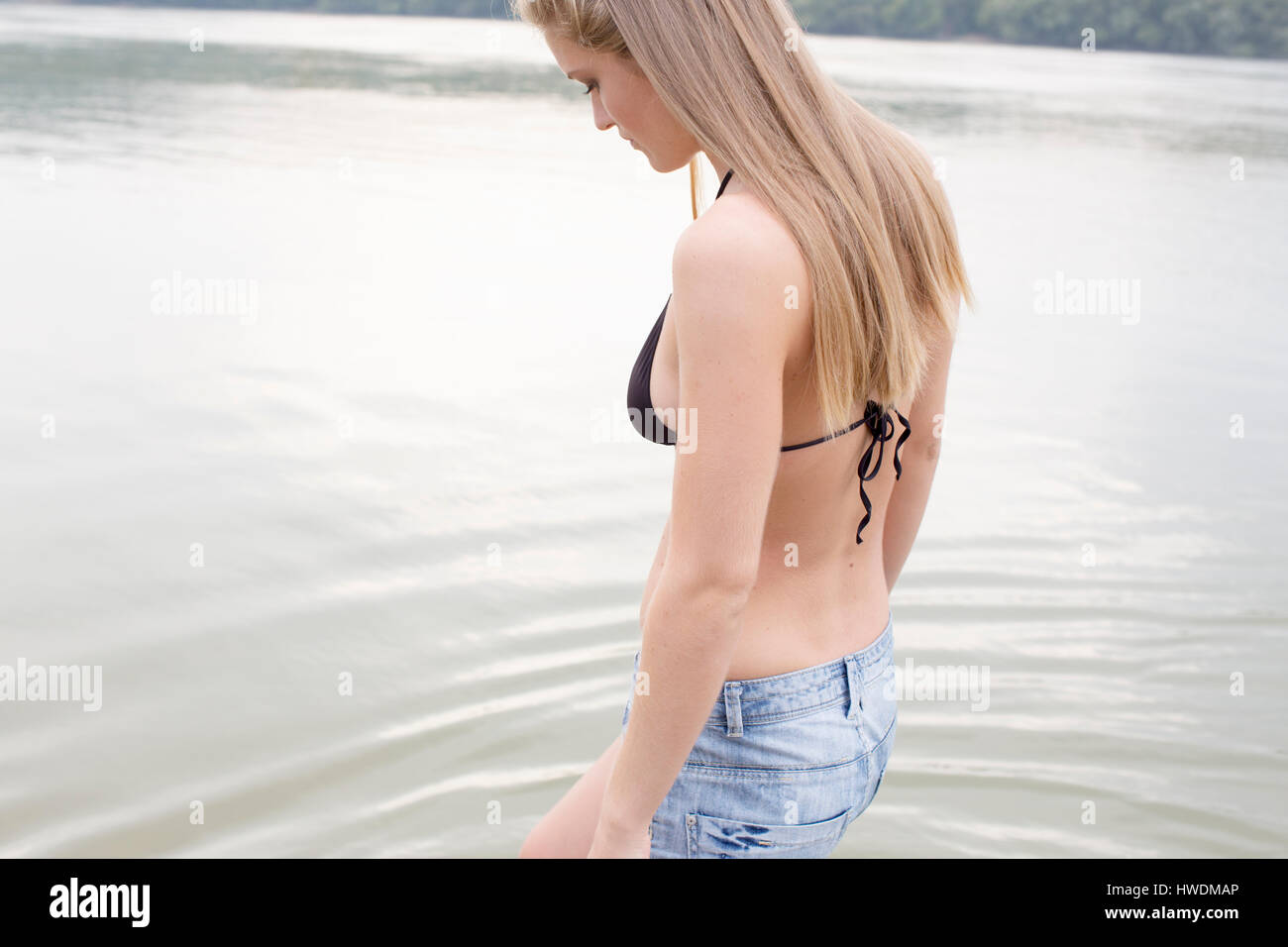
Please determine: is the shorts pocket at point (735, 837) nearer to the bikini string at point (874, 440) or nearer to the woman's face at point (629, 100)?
the bikini string at point (874, 440)

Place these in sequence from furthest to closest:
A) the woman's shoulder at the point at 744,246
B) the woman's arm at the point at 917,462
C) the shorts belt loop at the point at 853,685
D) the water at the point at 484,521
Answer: the water at the point at 484,521 → the woman's arm at the point at 917,462 → the shorts belt loop at the point at 853,685 → the woman's shoulder at the point at 744,246

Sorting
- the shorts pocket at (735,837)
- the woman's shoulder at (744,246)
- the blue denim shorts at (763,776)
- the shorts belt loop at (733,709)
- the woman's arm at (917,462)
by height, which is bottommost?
the shorts pocket at (735,837)

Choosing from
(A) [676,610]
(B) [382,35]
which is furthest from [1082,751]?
(B) [382,35]

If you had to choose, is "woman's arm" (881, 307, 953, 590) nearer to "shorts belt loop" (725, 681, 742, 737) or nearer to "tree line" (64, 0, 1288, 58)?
"shorts belt loop" (725, 681, 742, 737)

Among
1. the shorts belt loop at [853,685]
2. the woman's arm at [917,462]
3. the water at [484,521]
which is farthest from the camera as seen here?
the water at [484,521]

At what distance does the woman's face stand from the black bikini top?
0.08 metres

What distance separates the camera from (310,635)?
3994mm

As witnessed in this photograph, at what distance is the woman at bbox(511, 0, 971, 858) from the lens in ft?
4.66

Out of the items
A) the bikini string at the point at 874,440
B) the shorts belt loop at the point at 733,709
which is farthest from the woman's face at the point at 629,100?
the shorts belt loop at the point at 733,709

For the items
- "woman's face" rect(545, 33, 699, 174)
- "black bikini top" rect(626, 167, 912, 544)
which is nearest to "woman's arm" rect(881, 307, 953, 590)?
"black bikini top" rect(626, 167, 912, 544)

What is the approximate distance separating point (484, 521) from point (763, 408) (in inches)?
142

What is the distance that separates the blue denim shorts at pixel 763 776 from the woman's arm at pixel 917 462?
17.1 inches

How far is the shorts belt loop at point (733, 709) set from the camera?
5.36 feet

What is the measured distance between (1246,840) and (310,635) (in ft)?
8.81
